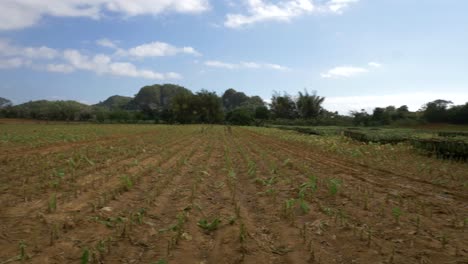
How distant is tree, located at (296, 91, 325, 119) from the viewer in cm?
7338

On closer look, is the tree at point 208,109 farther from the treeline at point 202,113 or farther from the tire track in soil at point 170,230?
the tire track in soil at point 170,230

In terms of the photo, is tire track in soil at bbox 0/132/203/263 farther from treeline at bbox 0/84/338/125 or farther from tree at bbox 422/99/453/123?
treeline at bbox 0/84/338/125

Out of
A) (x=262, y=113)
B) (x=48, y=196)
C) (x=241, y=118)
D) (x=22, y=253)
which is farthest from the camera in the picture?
(x=262, y=113)

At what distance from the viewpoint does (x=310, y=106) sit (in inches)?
2891

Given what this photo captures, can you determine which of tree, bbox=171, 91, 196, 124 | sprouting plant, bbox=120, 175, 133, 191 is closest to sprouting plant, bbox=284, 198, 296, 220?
sprouting plant, bbox=120, 175, 133, 191

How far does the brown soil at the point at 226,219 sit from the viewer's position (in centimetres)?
Result: 385

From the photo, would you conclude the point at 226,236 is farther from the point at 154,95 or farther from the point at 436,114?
the point at 154,95

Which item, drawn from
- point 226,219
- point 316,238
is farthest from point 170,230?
point 316,238

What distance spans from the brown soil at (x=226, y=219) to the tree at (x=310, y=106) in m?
66.0

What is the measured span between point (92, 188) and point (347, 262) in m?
5.07

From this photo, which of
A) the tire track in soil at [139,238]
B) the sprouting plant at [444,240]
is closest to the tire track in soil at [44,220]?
the tire track in soil at [139,238]

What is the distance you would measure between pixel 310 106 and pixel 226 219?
2771 inches

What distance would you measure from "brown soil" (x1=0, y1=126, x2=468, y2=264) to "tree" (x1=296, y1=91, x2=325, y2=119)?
6597 cm

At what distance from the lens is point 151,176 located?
854 cm
